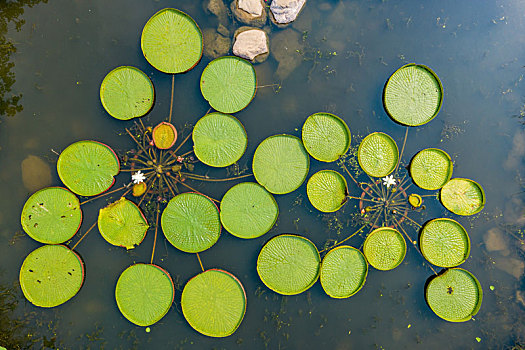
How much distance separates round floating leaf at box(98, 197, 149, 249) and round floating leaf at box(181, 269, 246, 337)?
914 millimetres

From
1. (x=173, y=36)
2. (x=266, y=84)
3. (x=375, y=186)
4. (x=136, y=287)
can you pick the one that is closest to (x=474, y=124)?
(x=375, y=186)

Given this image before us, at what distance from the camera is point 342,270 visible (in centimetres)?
400

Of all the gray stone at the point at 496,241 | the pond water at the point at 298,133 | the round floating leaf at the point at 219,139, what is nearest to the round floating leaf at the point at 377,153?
the pond water at the point at 298,133

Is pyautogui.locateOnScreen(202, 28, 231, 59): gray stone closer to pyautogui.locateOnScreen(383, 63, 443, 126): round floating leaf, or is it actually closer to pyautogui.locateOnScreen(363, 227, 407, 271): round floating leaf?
pyautogui.locateOnScreen(383, 63, 443, 126): round floating leaf

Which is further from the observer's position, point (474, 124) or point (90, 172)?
point (474, 124)

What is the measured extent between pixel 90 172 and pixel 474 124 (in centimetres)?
500

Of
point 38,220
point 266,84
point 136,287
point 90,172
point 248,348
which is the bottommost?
point 248,348

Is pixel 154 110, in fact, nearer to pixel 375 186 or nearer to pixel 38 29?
pixel 38 29

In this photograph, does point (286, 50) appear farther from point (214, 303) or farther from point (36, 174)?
point (36, 174)

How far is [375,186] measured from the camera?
418 centimetres

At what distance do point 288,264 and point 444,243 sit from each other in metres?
2.00

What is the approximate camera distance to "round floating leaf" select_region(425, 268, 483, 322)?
4082mm

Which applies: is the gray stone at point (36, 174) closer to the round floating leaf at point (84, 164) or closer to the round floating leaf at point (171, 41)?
the round floating leaf at point (84, 164)

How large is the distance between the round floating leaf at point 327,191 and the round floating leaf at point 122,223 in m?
2.12
